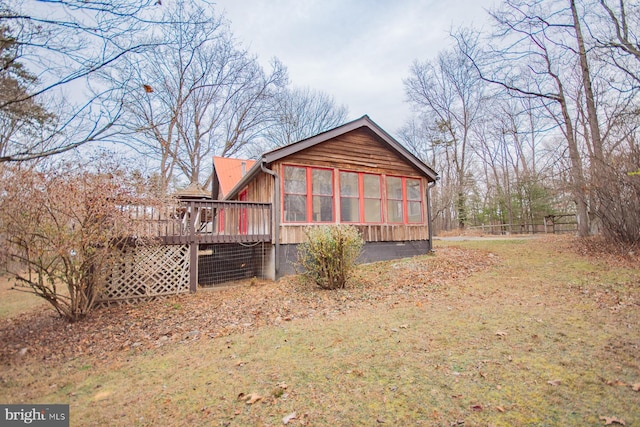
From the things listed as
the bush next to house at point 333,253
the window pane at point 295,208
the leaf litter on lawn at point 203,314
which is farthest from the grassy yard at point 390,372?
the window pane at point 295,208

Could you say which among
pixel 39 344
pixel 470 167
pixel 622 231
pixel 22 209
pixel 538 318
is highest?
pixel 470 167

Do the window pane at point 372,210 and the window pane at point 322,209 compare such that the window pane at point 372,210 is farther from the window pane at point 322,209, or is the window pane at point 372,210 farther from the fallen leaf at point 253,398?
the fallen leaf at point 253,398

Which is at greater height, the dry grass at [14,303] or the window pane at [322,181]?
the window pane at [322,181]

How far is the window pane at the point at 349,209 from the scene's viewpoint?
9.94 m

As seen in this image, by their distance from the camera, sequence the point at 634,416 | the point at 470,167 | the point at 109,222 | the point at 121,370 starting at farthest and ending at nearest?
the point at 470,167 < the point at 109,222 < the point at 121,370 < the point at 634,416

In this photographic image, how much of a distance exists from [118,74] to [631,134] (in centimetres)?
1186

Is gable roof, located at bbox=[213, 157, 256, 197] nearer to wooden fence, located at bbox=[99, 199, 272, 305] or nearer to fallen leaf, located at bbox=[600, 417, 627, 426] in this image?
wooden fence, located at bbox=[99, 199, 272, 305]

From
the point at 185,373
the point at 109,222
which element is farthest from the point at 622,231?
the point at 109,222

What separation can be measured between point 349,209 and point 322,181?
1278mm

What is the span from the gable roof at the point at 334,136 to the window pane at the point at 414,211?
1206 millimetres

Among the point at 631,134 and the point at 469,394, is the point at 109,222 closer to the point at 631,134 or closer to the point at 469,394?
the point at 469,394

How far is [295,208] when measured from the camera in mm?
9227

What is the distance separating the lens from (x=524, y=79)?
15.1m

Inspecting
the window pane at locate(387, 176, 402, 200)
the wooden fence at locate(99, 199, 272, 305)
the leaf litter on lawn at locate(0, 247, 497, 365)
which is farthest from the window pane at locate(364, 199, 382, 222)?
the wooden fence at locate(99, 199, 272, 305)
